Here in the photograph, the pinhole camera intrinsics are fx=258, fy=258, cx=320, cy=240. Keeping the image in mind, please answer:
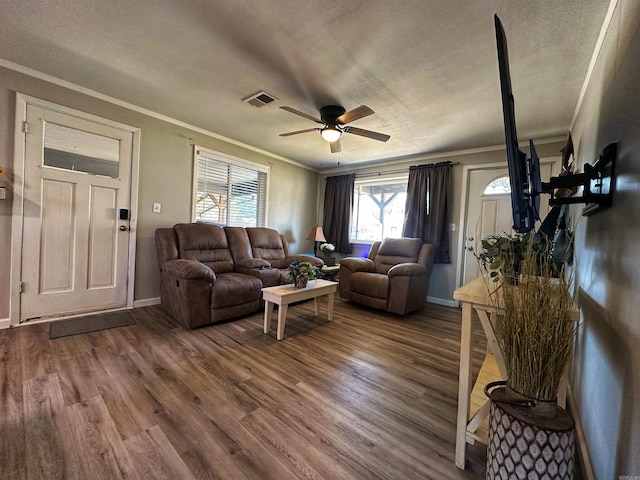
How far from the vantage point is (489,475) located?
913 millimetres

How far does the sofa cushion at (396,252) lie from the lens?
381 centimetres

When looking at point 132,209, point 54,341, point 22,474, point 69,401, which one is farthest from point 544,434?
point 132,209

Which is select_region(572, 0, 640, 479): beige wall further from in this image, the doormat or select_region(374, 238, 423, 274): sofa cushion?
the doormat

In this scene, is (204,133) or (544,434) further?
(204,133)

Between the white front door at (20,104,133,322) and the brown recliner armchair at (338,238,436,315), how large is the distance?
9.37 feet

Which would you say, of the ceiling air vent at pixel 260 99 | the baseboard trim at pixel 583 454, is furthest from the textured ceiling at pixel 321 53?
the baseboard trim at pixel 583 454

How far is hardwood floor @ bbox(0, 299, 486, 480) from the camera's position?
1.12 metres

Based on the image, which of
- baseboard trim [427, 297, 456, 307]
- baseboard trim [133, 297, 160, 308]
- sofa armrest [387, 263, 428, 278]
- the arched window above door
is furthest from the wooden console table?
baseboard trim [133, 297, 160, 308]

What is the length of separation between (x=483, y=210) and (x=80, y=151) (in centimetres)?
500

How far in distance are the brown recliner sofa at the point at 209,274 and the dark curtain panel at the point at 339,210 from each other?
135 cm

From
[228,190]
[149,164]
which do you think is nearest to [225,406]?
[149,164]

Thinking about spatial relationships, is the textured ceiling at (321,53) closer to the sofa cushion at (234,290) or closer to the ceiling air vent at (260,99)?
the ceiling air vent at (260,99)

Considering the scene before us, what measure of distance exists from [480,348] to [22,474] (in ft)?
9.98

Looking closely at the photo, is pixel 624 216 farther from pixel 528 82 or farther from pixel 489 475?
pixel 528 82
